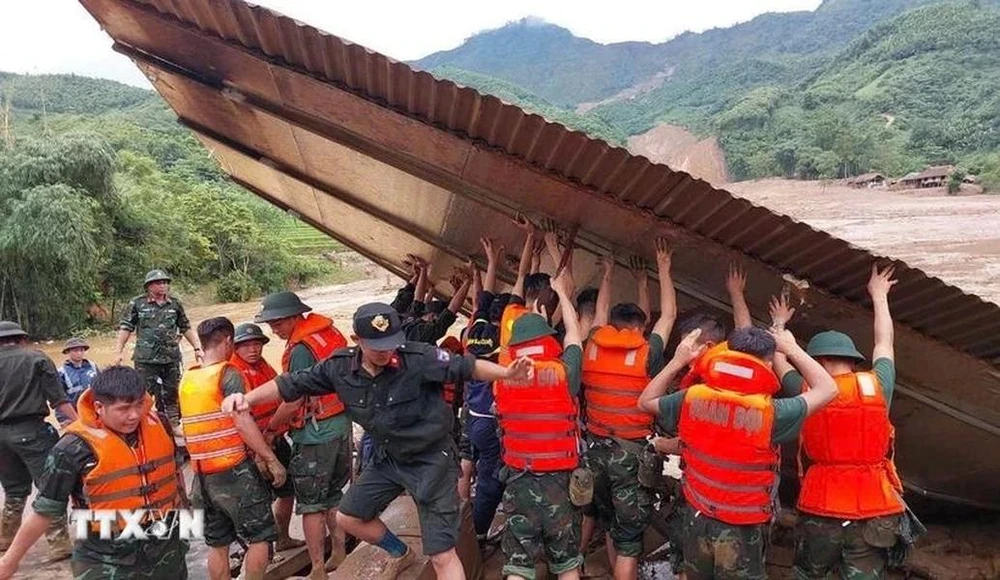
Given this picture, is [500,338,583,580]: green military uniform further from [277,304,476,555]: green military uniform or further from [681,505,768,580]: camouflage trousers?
[681,505,768,580]: camouflage trousers

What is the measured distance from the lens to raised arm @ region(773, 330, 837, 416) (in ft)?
9.70

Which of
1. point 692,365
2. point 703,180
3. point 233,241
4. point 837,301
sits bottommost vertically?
point 233,241

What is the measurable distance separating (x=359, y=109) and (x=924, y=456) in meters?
4.13

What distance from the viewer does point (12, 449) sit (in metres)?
5.12

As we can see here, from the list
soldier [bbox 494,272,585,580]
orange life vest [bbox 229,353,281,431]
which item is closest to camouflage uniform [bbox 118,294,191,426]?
orange life vest [bbox 229,353,281,431]

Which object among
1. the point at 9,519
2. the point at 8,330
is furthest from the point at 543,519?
the point at 9,519

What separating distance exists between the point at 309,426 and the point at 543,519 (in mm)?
1602

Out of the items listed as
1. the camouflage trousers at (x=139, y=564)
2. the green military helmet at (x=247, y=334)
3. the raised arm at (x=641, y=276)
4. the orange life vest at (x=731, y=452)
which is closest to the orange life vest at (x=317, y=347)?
the green military helmet at (x=247, y=334)

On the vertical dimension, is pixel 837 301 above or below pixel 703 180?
below

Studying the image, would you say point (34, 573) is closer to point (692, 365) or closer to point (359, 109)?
point (359, 109)

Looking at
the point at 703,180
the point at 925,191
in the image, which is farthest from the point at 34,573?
the point at 925,191

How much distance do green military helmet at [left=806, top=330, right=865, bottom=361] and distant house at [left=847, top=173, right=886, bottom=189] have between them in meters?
61.1

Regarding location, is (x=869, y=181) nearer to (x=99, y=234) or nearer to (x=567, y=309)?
(x=99, y=234)

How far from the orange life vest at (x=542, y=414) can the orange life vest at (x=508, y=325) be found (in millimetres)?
127
